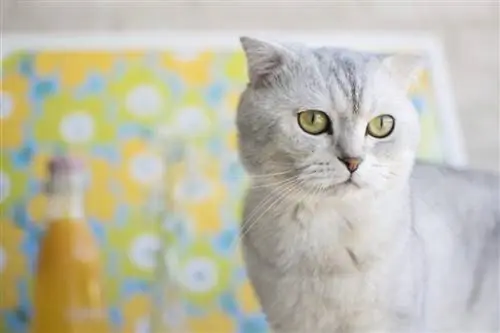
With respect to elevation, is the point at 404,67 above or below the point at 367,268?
above

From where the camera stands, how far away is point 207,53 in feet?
3.95

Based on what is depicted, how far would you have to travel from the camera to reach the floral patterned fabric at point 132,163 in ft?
3.66

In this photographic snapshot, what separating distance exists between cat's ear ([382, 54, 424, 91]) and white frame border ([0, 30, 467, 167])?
0.07 metres

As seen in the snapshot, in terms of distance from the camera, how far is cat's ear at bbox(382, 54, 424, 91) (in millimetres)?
1139

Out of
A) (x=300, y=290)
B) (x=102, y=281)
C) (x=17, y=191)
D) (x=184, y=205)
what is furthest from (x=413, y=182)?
(x=17, y=191)

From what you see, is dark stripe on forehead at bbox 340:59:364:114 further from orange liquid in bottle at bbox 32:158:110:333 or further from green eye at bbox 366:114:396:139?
orange liquid in bottle at bbox 32:158:110:333

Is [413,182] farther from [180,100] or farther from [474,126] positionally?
[180,100]

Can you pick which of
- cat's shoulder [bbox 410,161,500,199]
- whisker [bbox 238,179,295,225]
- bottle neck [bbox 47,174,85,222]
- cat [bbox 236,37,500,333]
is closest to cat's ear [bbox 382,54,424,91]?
cat [bbox 236,37,500,333]

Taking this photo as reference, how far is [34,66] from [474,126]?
678 millimetres

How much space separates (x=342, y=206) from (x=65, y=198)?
39 cm

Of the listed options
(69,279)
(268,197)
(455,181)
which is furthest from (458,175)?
(69,279)

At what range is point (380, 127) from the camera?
1.09 m

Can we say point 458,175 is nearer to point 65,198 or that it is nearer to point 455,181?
point 455,181

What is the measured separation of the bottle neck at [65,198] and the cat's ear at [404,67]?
0.47 metres
